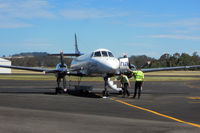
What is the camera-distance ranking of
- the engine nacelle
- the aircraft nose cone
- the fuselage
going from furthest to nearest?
the engine nacelle, the fuselage, the aircraft nose cone

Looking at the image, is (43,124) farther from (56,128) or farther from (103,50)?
(103,50)

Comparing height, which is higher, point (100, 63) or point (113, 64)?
point (100, 63)

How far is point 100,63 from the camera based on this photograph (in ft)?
69.1

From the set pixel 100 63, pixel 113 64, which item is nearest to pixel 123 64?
pixel 113 64

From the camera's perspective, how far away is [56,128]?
8547mm

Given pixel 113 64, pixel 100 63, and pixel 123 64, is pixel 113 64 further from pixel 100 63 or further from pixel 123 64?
pixel 123 64

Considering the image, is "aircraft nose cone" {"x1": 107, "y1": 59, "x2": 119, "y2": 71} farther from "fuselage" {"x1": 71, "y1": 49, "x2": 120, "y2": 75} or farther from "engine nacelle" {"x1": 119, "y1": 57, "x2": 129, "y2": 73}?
"engine nacelle" {"x1": 119, "y1": 57, "x2": 129, "y2": 73}

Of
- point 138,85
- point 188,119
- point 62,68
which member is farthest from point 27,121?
point 62,68

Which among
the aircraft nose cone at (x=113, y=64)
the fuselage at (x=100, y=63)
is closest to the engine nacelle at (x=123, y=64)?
the fuselage at (x=100, y=63)

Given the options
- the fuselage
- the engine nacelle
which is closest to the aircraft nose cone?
the fuselage

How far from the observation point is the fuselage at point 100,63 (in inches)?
808

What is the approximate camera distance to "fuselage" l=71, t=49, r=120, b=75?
67.4 ft

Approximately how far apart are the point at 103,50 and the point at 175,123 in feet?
42.2

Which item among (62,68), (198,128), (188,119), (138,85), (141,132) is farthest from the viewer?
(62,68)
